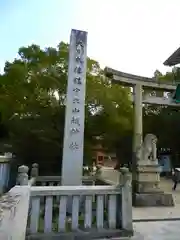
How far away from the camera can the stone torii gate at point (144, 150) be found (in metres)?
7.32

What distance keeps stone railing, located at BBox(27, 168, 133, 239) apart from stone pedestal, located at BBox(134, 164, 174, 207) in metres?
3.58

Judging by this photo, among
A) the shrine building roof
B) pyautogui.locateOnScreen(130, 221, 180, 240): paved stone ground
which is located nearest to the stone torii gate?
the shrine building roof

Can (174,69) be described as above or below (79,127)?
above

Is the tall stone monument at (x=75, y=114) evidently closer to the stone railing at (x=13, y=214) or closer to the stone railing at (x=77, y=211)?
the stone railing at (x=77, y=211)

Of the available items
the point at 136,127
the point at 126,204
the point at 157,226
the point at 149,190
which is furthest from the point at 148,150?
the point at 126,204

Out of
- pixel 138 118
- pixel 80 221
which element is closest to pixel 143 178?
pixel 138 118

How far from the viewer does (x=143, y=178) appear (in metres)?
7.64

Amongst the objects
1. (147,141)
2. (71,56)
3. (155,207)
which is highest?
(71,56)

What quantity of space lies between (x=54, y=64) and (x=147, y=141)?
639cm

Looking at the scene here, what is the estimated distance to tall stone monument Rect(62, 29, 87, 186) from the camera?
542cm

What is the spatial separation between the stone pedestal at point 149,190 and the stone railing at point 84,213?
358 centimetres

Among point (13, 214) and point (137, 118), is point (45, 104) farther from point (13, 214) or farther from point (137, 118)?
point (13, 214)

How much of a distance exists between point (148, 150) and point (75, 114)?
313 cm

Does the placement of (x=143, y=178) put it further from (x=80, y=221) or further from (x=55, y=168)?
(x=55, y=168)
